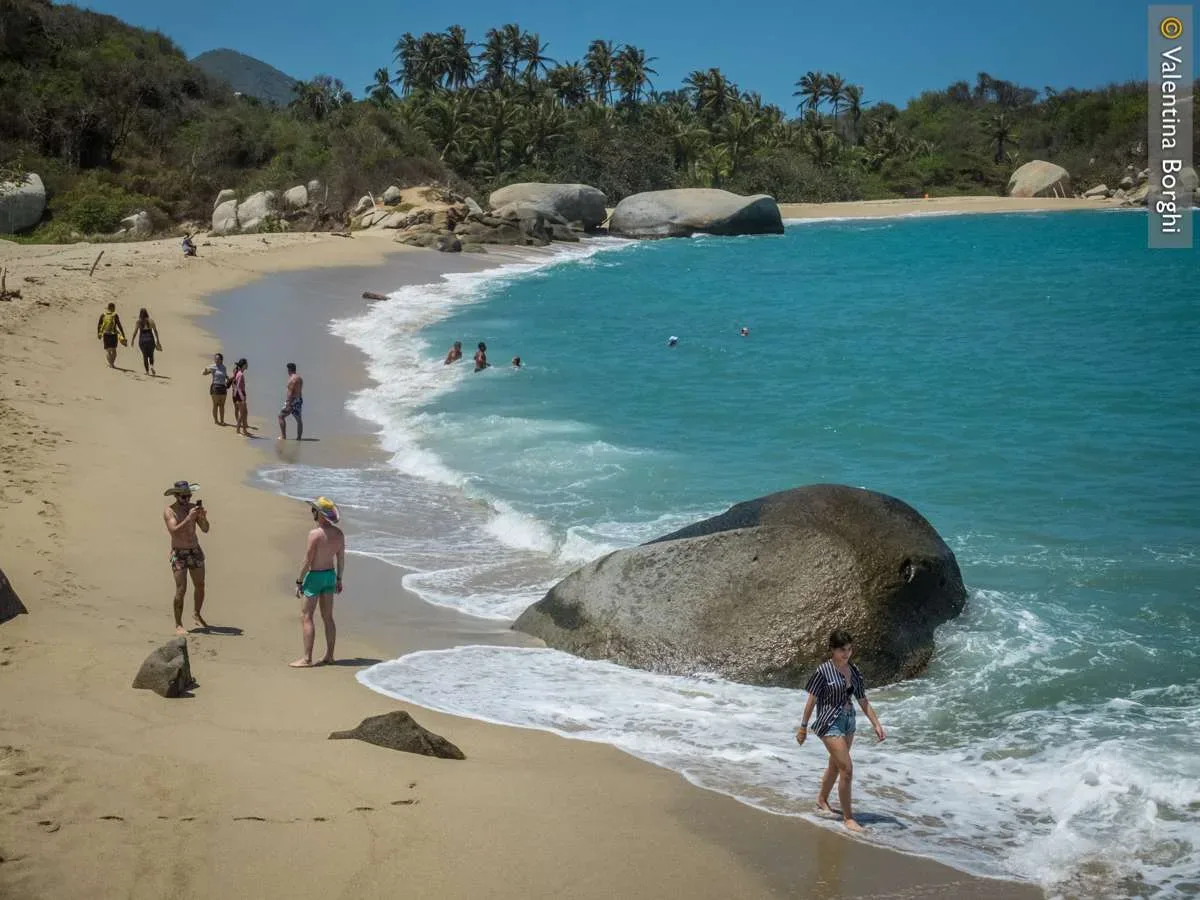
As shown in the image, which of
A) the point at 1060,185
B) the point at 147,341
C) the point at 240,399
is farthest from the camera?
the point at 1060,185

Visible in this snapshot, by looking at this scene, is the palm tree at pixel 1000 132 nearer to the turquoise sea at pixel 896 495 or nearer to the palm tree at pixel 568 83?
the palm tree at pixel 568 83

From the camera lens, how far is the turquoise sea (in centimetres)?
846

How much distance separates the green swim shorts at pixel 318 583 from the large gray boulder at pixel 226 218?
47991mm

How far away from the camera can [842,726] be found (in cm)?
781

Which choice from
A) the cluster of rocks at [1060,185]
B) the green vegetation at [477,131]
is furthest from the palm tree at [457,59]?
the cluster of rocks at [1060,185]

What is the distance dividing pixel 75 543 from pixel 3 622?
3.20m

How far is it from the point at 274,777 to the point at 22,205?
4934 cm

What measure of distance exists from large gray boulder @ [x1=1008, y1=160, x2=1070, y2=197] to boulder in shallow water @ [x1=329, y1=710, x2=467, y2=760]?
310 feet

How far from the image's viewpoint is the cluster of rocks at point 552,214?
5759cm

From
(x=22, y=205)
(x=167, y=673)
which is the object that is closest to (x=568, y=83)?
(x=22, y=205)

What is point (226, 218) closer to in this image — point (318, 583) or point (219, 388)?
point (219, 388)

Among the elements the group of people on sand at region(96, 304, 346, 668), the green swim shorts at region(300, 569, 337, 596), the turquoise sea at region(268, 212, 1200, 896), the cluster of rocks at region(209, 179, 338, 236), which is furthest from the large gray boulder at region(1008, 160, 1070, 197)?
the green swim shorts at region(300, 569, 337, 596)
